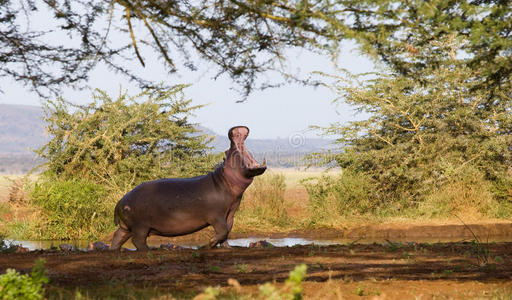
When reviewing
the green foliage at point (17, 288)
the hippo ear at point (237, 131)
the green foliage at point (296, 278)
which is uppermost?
the hippo ear at point (237, 131)

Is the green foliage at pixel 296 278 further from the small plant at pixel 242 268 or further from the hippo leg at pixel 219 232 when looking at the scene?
the hippo leg at pixel 219 232

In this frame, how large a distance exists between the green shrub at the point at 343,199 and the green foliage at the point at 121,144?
3.29 m

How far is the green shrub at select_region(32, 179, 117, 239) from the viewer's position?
14.6 m

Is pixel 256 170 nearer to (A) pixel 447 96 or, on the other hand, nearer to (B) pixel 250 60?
(B) pixel 250 60

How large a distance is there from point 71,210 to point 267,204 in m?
5.12

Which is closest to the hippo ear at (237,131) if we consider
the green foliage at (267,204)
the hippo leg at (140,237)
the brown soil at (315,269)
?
the brown soil at (315,269)

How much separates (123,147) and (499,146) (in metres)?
10.2

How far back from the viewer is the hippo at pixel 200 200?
7.84m

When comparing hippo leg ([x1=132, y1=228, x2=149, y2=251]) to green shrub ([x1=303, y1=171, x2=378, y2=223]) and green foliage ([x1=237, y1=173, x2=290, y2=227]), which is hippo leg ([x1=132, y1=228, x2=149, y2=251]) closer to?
green foliage ([x1=237, y1=173, x2=290, y2=227])

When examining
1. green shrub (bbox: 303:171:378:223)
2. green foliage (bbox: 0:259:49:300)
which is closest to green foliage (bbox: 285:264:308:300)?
green foliage (bbox: 0:259:49:300)

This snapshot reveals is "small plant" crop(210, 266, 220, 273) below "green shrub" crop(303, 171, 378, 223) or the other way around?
the other way around

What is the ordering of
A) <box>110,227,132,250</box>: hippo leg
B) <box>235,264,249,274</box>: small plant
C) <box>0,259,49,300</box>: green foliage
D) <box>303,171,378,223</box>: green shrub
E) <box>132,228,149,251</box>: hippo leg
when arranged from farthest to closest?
<box>303,171,378,223</box>: green shrub
<box>110,227,132,250</box>: hippo leg
<box>132,228,149,251</box>: hippo leg
<box>235,264,249,274</box>: small plant
<box>0,259,49,300</box>: green foliage

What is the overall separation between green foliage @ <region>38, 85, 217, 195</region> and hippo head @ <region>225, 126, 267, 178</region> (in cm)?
832

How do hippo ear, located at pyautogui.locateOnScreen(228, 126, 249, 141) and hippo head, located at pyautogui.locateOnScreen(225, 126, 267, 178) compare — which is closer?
hippo head, located at pyautogui.locateOnScreen(225, 126, 267, 178)
